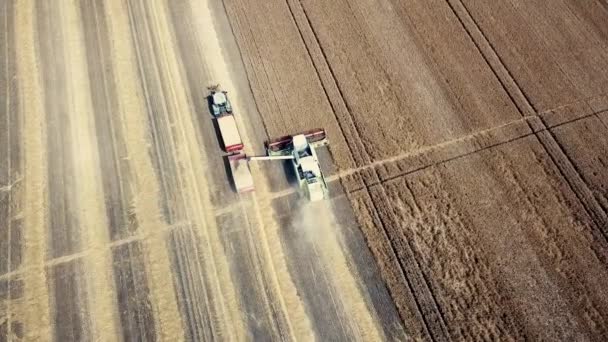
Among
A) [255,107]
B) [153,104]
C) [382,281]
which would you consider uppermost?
A: [153,104]

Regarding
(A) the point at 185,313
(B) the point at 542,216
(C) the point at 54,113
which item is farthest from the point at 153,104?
(B) the point at 542,216

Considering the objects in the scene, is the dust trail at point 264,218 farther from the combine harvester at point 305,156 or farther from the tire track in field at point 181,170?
the tire track in field at point 181,170

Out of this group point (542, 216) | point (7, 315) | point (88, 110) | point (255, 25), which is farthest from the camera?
point (255, 25)

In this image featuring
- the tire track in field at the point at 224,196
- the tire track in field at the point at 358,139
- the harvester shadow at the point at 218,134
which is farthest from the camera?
the harvester shadow at the point at 218,134

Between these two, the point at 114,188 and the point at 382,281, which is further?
the point at 114,188

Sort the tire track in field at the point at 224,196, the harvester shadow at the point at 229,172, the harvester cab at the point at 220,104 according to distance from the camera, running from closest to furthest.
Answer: the tire track in field at the point at 224,196, the harvester shadow at the point at 229,172, the harvester cab at the point at 220,104

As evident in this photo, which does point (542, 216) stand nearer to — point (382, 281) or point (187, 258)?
point (382, 281)

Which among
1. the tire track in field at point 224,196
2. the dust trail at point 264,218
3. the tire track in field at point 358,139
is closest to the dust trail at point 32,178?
the tire track in field at point 224,196

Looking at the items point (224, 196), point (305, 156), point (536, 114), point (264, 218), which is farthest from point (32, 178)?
point (536, 114)
